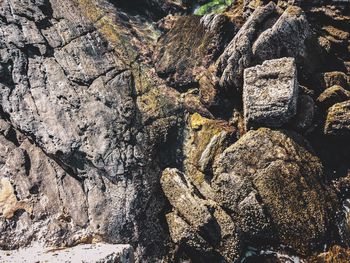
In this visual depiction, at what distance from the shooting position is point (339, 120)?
23.6m

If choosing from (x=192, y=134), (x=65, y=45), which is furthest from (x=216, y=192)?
(x=65, y=45)

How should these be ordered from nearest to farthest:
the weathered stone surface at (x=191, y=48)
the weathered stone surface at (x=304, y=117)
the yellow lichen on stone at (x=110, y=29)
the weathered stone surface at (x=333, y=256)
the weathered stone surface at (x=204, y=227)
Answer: the weathered stone surface at (x=333, y=256) → the weathered stone surface at (x=204, y=227) → the weathered stone surface at (x=304, y=117) → the weathered stone surface at (x=191, y=48) → the yellow lichen on stone at (x=110, y=29)

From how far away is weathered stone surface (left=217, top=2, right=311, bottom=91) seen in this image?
25.8m

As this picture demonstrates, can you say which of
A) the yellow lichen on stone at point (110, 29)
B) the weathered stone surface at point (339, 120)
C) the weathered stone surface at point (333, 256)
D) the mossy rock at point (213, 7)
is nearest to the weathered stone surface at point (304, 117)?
the weathered stone surface at point (339, 120)

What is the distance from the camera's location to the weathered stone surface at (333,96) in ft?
80.6

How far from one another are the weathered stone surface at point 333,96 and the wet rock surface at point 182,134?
0.09m

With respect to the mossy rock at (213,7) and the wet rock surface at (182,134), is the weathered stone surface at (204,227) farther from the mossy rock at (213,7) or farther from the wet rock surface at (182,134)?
the mossy rock at (213,7)

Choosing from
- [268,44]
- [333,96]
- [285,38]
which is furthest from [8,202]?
[333,96]

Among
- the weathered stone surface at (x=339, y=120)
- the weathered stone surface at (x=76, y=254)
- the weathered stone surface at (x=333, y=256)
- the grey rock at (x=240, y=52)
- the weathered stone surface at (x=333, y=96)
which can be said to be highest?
the grey rock at (x=240, y=52)

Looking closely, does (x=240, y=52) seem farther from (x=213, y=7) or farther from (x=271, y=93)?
(x=213, y=7)

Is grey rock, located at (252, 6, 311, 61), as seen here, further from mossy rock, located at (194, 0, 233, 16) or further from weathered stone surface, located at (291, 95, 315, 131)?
mossy rock, located at (194, 0, 233, 16)

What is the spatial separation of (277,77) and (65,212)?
1563 centimetres

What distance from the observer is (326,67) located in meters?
27.2

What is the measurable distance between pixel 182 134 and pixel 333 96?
10.4 metres
